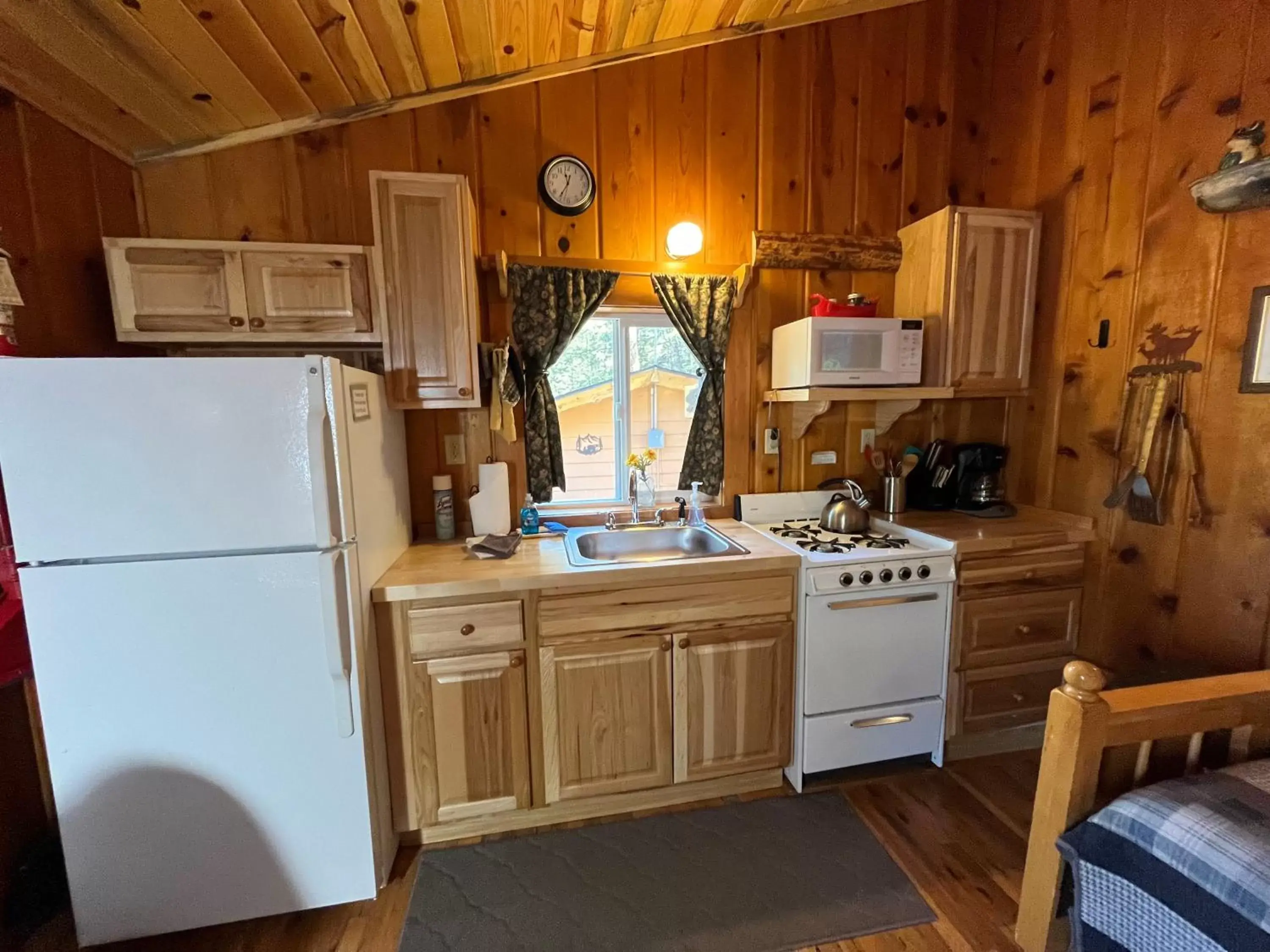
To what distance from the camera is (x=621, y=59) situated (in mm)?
2102

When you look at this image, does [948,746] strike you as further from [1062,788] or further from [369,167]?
[369,167]

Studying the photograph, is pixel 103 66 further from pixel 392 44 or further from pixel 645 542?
pixel 645 542

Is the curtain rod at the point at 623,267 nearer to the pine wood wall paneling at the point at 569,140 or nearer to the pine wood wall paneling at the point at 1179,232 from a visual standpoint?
the pine wood wall paneling at the point at 569,140

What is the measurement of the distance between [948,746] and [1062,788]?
1.03 meters

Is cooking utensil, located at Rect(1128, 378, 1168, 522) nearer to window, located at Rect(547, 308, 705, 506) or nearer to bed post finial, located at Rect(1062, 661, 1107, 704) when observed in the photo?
bed post finial, located at Rect(1062, 661, 1107, 704)

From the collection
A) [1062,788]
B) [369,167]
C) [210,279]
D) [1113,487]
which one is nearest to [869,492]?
[1113,487]

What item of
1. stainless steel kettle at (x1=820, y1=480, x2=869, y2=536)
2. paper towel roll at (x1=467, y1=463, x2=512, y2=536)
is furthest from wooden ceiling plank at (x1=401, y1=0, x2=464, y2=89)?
stainless steel kettle at (x1=820, y1=480, x2=869, y2=536)

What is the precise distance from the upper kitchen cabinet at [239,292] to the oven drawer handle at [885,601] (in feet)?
6.04

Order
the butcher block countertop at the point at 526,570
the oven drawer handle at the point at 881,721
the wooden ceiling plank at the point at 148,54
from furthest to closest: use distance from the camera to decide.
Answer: the oven drawer handle at the point at 881,721 < the butcher block countertop at the point at 526,570 < the wooden ceiling plank at the point at 148,54

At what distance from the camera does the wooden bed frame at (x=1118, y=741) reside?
3.94ft

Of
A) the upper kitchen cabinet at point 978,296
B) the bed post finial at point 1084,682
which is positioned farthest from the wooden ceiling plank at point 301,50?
the bed post finial at point 1084,682

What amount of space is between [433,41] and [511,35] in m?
0.25

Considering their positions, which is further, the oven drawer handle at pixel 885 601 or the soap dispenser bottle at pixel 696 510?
the soap dispenser bottle at pixel 696 510

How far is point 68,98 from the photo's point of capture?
155 cm
